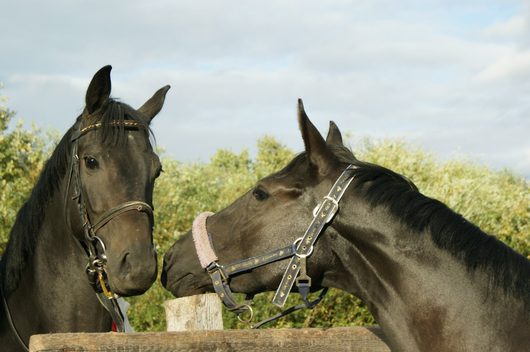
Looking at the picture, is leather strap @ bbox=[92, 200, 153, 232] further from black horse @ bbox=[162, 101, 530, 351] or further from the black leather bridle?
black horse @ bbox=[162, 101, 530, 351]

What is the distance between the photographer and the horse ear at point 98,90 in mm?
4602

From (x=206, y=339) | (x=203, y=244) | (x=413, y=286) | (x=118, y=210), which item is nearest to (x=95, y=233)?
(x=118, y=210)

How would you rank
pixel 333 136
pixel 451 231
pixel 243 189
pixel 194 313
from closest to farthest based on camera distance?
pixel 451 231, pixel 333 136, pixel 194 313, pixel 243 189

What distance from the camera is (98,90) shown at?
15.5 feet

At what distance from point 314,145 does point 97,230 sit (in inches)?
54.5

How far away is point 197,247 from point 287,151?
35.0 m

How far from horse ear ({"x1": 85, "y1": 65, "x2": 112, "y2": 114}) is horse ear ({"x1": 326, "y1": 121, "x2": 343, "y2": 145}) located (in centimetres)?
139

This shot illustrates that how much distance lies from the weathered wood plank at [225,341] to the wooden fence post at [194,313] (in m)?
0.60

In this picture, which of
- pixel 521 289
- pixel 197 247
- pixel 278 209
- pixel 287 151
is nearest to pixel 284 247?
pixel 278 209

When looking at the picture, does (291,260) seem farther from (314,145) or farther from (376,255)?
(314,145)

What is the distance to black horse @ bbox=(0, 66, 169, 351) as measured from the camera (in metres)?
4.43

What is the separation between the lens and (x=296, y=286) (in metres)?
4.16

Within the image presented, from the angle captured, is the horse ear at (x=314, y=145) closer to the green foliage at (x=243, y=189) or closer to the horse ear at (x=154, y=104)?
the horse ear at (x=154, y=104)

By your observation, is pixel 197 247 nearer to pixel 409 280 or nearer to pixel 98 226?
pixel 98 226
